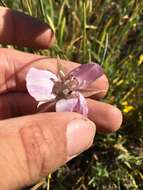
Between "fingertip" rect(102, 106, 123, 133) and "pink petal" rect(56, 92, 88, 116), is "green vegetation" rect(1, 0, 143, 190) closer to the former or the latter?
"fingertip" rect(102, 106, 123, 133)

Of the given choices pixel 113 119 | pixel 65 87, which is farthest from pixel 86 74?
pixel 113 119

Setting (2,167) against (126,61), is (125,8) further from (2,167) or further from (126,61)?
(2,167)

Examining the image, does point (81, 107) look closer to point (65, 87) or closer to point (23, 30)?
point (65, 87)

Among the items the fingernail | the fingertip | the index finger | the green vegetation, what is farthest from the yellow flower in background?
the fingernail

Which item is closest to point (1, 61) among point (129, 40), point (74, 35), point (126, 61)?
point (74, 35)

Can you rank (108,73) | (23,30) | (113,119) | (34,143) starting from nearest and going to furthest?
(34,143) < (113,119) < (23,30) < (108,73)
